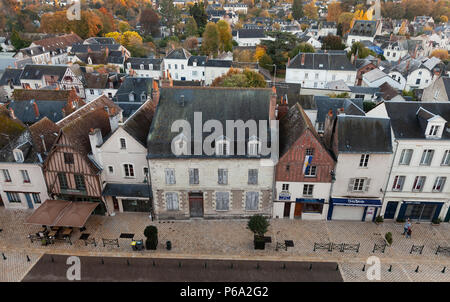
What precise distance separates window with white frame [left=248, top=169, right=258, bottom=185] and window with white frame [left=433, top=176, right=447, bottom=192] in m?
16.8

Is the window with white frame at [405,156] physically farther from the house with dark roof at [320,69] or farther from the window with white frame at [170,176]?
the house with dark roof at [320,69]

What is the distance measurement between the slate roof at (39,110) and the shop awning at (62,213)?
18066mm

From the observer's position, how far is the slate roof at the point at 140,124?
94.3 feet

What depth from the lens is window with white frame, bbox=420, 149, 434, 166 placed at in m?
27.6

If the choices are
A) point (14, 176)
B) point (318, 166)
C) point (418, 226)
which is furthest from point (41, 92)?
point (418, 226)

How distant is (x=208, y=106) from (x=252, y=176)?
7.92 m

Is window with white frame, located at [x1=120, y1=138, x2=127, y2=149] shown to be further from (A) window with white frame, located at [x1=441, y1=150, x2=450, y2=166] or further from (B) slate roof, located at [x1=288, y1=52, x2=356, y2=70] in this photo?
(B) slate roof, located at [x1=288, y1=52, x2=356, y2=70]

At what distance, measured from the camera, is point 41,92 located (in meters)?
47.9

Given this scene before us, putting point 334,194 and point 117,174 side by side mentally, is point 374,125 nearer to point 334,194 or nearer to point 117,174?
point 334,194

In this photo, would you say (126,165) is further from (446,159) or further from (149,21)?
(149,21)

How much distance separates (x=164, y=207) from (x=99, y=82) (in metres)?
41.9

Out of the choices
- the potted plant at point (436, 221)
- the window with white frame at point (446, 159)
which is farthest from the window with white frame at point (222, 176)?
the potted plant at point (436, 221)

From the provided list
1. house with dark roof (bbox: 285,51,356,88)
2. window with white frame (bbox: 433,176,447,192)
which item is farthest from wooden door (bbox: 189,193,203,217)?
house with dark roof (bbox: 285,51,356,88)

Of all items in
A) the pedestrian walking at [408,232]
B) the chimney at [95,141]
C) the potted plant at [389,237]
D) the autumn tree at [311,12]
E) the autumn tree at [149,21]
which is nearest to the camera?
the potted plant at [389,237]
